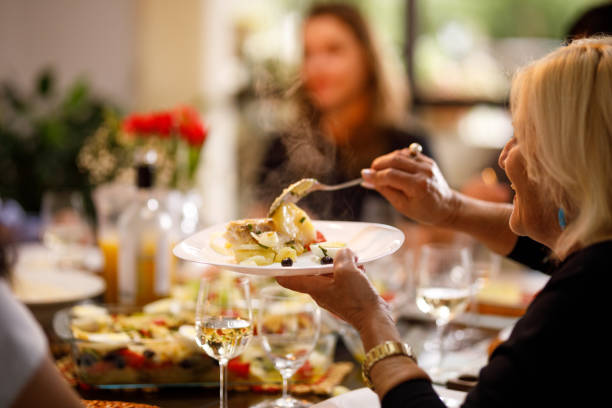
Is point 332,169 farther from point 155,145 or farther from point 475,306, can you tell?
point 475,306

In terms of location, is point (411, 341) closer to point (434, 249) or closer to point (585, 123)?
point (434, 249)

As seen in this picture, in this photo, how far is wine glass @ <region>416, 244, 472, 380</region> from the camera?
5.01ft

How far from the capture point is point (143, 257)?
6.07 ft

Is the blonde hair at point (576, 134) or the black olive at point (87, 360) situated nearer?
the blonde hair at point (576, 134)

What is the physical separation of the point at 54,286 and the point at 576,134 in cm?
148

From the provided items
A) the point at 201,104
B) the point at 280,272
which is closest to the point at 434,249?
the point at 280,272

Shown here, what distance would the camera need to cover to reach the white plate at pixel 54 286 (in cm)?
172

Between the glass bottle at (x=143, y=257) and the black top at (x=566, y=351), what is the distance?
3.76 feet

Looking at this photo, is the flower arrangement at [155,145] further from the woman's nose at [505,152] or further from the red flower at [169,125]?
the woman's nose at [505,152]

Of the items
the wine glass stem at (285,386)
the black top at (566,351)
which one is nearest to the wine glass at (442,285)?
the wine glass stem at (285,386)

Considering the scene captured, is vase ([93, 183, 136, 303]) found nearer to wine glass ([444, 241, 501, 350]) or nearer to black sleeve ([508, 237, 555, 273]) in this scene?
wine glass ([444, 241, 501, 350])

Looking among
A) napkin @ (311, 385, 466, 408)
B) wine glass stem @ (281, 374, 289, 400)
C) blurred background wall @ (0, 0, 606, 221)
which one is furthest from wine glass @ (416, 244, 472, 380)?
blurred background wall @ (0, 0, 606, 221)

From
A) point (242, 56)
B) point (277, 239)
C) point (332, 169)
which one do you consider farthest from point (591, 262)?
point (242, 56)

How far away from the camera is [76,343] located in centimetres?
129
